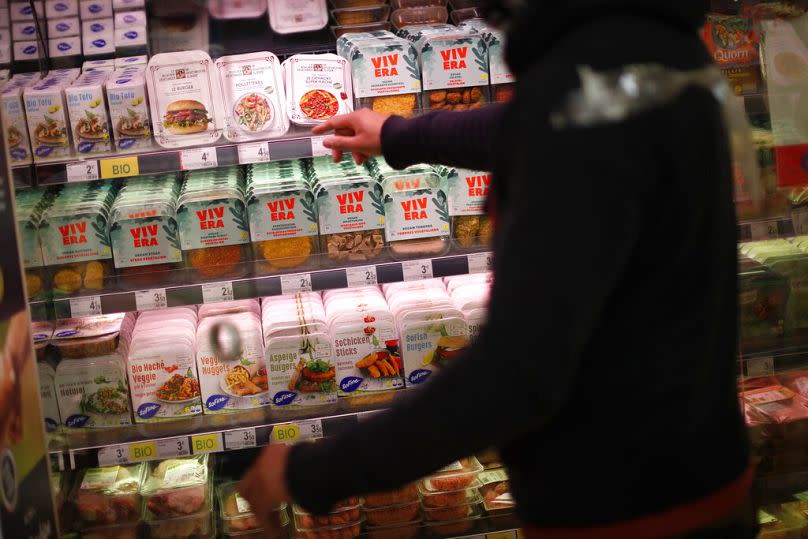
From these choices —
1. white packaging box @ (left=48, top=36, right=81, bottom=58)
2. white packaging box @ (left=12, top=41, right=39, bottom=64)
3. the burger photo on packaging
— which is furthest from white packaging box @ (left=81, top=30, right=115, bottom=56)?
the burger photo on packaging

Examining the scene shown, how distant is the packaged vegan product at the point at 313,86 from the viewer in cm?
230

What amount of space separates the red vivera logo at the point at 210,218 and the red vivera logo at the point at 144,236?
0.13 meters

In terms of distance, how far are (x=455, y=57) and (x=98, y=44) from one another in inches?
42.2

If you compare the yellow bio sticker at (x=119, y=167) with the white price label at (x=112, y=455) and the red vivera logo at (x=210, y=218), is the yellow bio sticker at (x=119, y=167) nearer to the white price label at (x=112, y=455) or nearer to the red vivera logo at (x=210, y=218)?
the red vivera logo at (x=210, y=218)

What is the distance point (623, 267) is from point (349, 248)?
1.49 metres

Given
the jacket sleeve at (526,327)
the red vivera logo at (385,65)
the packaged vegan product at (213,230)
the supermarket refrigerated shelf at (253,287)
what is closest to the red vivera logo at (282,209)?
the packaged vegan product at (213,230)

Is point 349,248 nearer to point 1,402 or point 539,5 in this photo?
point 1,402

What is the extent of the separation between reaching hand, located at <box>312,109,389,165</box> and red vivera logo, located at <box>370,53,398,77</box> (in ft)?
1.89

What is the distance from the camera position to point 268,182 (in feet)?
7.70

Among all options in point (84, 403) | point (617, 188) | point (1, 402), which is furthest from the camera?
point (84, 403)

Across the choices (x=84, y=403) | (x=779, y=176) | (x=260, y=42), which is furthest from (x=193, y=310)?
(x=779, y=176)

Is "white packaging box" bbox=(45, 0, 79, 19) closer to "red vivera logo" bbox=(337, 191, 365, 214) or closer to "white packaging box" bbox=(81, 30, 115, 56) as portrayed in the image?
"white packaging box" bbox=(81, 30, 115, 56)

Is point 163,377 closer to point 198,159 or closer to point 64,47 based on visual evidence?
point 198,159

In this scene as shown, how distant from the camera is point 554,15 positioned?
3.04ft
